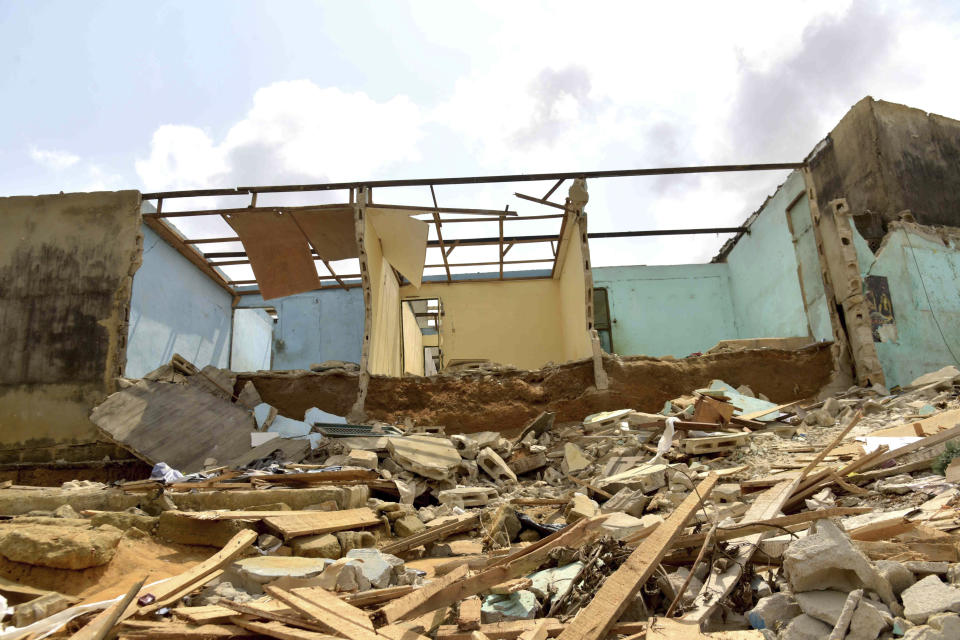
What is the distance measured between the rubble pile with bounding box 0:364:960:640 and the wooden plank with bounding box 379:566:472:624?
0.04 feet

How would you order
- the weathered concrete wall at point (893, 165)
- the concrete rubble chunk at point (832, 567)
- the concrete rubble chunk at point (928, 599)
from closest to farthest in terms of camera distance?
the concrete rubble chunk at point (928, 599)
the concrete rubble chunk at point (832, 567)
the weathered concrete wall at point (893, 165)

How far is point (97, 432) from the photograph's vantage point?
870 centimetres

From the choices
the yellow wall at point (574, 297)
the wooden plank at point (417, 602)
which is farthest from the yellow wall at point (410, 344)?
the wooden plank at point (417, 602)

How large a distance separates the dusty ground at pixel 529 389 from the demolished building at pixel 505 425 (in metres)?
0.04

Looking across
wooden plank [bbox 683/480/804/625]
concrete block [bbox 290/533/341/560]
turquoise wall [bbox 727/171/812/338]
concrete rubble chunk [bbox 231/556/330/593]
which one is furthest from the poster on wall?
concrete rubble chunk [bbox 231/556/330/593]

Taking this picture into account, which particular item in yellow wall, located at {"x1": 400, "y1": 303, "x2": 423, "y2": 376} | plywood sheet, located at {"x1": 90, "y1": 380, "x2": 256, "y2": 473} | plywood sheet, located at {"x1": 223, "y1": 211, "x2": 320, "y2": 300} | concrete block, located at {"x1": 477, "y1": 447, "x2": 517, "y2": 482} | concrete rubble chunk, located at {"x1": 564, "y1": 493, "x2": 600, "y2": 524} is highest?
plywood sheet, located at {"x1": 223, "y1": 211, "x2": 320, "y2": 300}

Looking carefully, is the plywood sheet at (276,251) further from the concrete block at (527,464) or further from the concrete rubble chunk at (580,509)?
the concrete rubble chunk at (580,509)

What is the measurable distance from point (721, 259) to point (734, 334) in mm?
2522

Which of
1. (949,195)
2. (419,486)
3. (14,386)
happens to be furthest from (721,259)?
(14,386)

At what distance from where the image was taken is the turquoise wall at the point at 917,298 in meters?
10.2

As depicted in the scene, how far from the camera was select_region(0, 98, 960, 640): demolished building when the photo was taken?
287cm

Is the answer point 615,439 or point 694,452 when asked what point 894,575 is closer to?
point 694,452

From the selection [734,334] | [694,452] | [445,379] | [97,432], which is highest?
[734,334]

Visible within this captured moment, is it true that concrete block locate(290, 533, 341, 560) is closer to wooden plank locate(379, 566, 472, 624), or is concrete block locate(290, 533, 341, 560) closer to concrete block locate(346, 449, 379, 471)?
wooden plank locate(379, 566, 472, 624)
